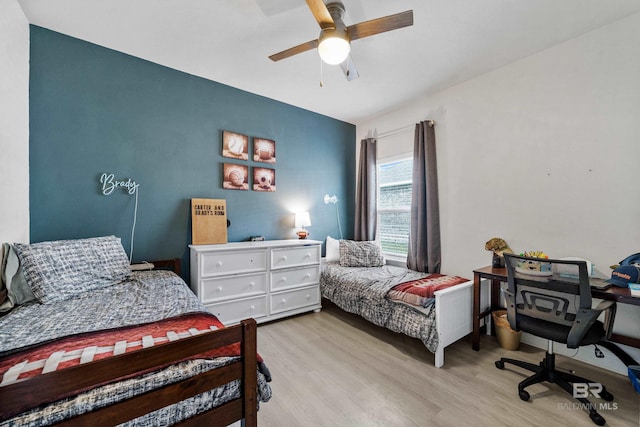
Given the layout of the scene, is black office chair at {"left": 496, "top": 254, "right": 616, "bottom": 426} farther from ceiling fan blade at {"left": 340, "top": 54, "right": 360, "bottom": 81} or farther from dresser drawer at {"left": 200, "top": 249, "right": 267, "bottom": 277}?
dresser drawer at {"left": 200, "top": 249, "right": 267, "bottom": 277}

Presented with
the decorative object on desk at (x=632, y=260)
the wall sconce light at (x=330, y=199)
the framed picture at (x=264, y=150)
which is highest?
the framed picture at (x=264, y=150)

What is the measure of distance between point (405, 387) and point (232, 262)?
178 centimetres

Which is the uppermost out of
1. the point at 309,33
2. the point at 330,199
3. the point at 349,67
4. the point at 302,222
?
the point at 309,33

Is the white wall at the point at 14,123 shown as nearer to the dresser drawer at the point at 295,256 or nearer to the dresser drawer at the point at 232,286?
the dresser drawer at the point at 232,286

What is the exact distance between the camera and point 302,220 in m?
3.39

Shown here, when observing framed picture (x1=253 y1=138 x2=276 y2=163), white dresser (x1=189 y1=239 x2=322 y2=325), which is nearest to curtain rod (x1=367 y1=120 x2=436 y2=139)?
framed picture (x1=253 y1=138 x2=276 y2=163)

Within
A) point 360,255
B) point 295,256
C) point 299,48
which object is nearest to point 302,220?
point 295,256

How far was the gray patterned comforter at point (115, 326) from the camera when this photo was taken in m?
0.84

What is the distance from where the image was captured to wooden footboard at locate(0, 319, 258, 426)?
0.73 m

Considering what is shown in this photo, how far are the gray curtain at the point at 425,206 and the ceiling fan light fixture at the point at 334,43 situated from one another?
180 centimetres

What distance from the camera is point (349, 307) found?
9.17 ft

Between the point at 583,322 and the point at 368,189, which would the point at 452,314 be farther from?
the point at 368,189

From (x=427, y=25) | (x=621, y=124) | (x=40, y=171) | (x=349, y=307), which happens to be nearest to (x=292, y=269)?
A: (x=349, y=307)

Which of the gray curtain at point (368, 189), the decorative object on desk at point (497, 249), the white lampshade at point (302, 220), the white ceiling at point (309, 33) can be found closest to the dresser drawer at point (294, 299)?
the white lampshade at point (302, 220)
